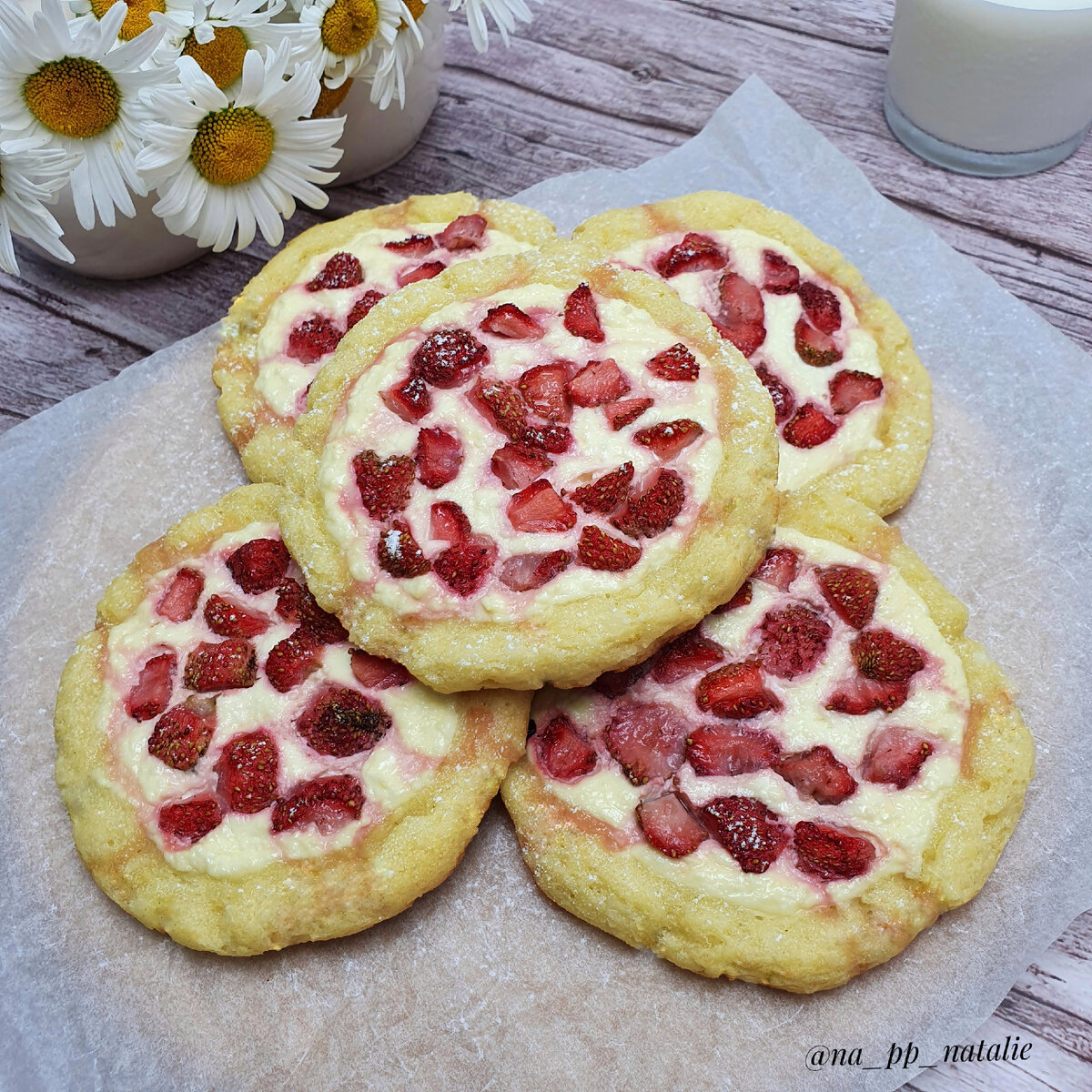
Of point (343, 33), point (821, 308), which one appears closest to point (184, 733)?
point (343, 33)

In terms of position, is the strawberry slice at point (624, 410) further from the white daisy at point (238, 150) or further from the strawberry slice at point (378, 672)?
the white daisy at point (238, 150)

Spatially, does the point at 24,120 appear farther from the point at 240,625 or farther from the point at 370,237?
the point at 240,625

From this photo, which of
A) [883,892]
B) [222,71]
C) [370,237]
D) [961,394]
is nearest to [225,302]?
[370,237]

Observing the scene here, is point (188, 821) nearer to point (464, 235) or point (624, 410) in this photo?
point (624, 410)

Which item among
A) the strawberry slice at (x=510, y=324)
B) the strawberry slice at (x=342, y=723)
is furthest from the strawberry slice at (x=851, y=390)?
the strawberry slice at (x=342, y=723)

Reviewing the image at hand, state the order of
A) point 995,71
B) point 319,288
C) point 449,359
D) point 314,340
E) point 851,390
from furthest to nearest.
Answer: point 995,71, point 319,288, point 314,340, point 851,390, point 449,359
